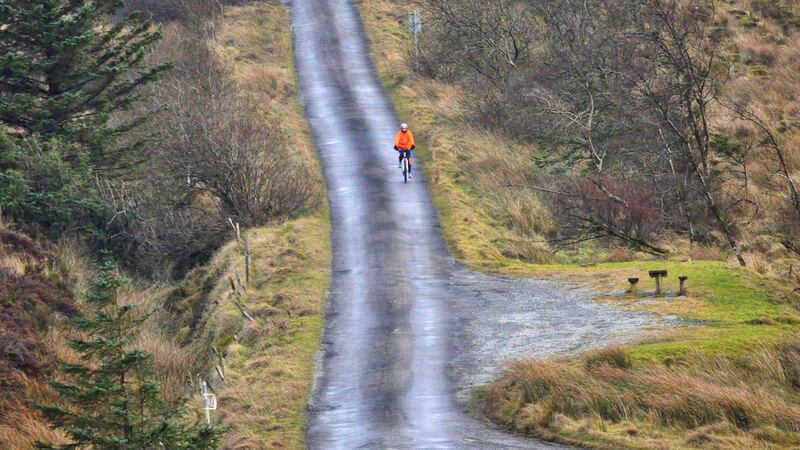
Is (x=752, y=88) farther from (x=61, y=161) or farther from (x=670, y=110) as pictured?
(x=61, y=161)

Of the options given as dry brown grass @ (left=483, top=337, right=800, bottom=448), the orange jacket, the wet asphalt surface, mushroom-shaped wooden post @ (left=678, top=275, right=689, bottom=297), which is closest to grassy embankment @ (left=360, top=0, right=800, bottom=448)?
dry brown grass @ (left=483, top=337, right=800, bottom=448)

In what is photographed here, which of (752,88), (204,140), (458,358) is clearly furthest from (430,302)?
(752,88)

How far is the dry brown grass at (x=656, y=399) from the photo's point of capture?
14.6 meters

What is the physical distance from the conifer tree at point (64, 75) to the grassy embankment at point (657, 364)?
8353 mm

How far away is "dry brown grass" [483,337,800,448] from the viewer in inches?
574

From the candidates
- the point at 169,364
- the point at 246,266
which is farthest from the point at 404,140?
the point at 169,364

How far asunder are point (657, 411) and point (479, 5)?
2772 centimetres

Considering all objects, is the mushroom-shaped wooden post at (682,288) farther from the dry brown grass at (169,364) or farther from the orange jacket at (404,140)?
the orange jacket at (404,140)

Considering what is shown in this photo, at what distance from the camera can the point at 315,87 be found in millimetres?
40250

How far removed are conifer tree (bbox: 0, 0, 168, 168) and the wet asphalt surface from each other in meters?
5.51

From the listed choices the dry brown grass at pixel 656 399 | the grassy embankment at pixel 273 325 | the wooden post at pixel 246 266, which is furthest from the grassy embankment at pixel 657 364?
the wooden post at pixel 246 266

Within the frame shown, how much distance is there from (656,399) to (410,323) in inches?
241

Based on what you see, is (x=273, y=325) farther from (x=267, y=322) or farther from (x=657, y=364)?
(x=657, y=364)

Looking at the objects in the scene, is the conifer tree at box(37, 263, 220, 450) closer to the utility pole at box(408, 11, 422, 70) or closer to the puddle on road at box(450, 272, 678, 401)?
the puddle on road at box(450, 272, 678, 401)
